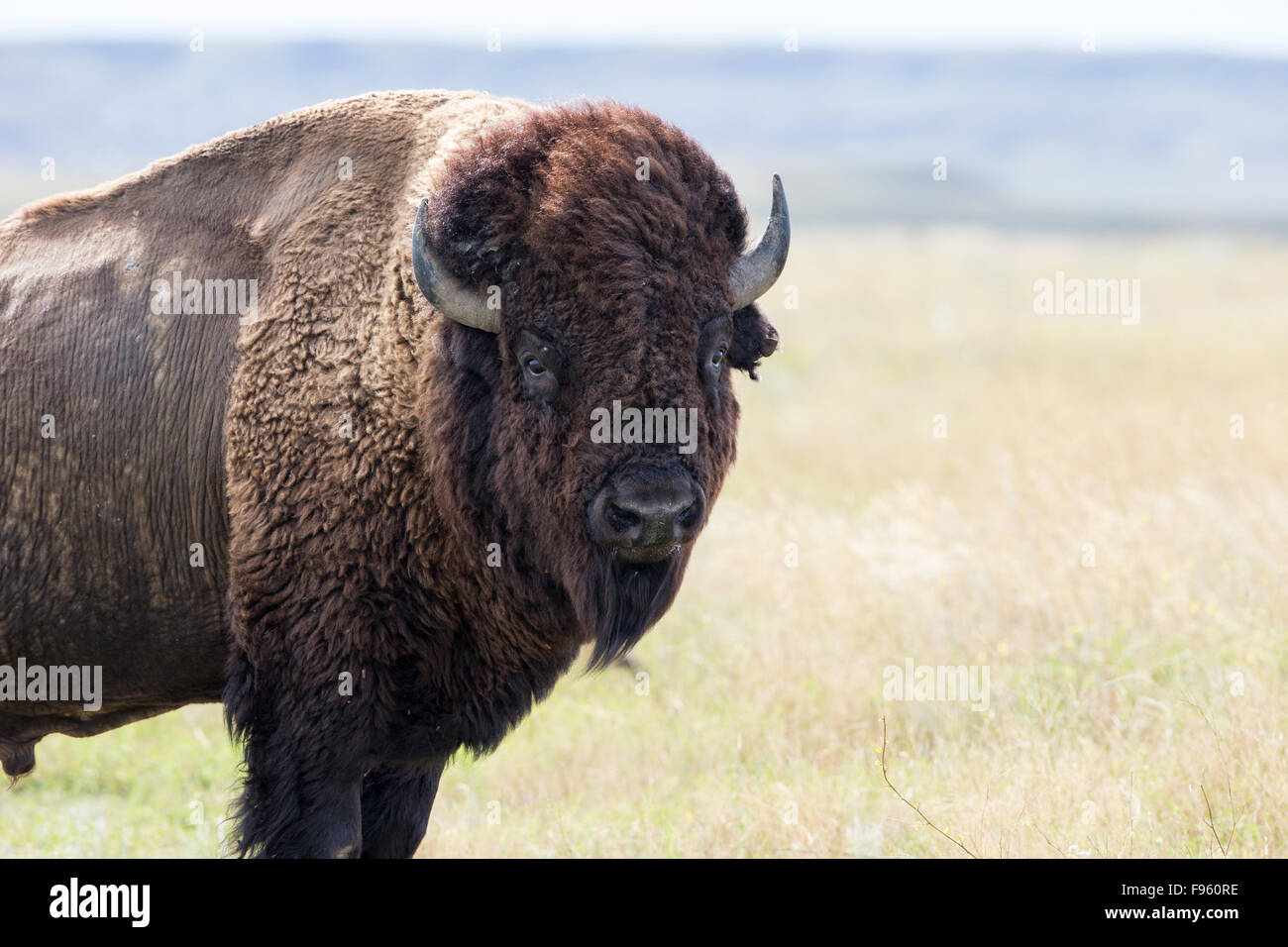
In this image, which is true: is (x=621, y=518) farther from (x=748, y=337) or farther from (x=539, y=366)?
(x=748, y=337)

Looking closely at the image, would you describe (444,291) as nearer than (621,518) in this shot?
No

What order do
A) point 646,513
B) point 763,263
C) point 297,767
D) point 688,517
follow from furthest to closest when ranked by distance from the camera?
point 763,263 < point 297,767 < point 688,517 < point 646,513

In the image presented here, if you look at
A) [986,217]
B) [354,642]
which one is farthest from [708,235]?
[986,217]

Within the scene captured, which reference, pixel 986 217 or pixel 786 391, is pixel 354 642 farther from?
pixel 986 217

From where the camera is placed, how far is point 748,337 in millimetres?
4430

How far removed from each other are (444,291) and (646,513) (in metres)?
0.96

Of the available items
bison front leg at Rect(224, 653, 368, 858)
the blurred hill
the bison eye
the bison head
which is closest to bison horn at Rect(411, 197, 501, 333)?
the bison head

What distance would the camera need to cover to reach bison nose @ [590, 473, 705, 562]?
3.74 metres

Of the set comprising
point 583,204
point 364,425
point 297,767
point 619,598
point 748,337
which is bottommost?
point 297,767

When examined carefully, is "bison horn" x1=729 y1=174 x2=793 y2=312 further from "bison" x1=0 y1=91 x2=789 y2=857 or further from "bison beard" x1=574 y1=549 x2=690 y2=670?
"bison beard" x1=574 y1=549 x2=690 y2=670

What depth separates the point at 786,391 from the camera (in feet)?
63.3

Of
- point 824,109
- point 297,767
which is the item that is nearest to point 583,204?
point 297,767

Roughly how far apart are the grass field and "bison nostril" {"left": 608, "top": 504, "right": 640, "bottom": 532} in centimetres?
197

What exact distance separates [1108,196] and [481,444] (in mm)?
139515
